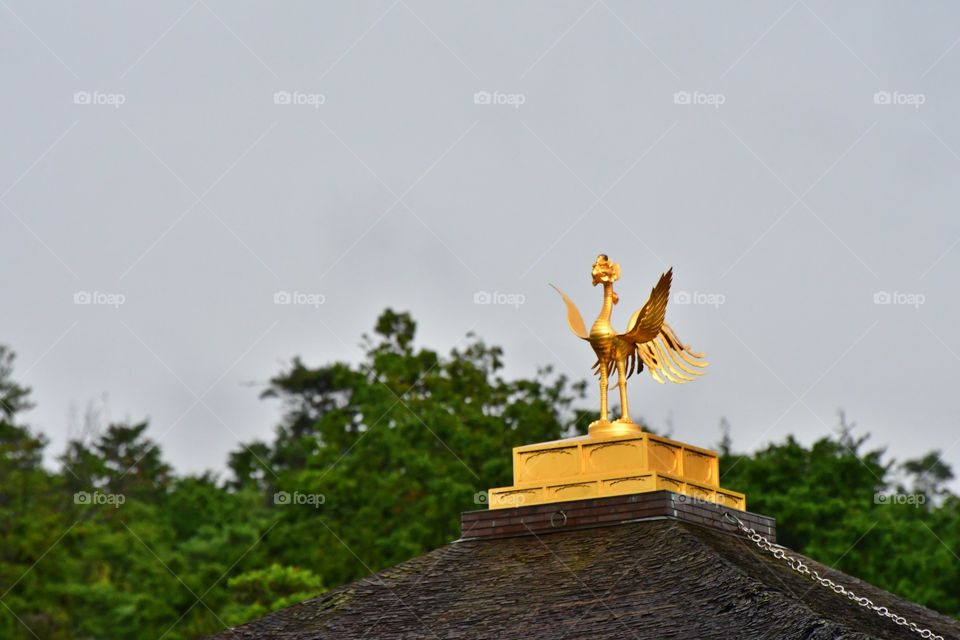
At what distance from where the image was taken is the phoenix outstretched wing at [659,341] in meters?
22.9

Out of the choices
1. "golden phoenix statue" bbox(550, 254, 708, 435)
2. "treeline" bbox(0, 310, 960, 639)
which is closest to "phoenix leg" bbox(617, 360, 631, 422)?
"golden phoenix statue" bbox(550, 254, 708, 435)

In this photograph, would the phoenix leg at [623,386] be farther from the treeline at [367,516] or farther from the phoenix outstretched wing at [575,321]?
the treeline at [367,516]

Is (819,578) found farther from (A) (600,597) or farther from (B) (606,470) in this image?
(A) (600,597)

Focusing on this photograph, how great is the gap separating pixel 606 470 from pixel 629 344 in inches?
78.5

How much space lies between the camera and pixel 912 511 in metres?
48.4

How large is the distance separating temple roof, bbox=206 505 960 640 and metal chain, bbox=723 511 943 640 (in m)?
0.17

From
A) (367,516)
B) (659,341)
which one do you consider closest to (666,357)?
(659,341)

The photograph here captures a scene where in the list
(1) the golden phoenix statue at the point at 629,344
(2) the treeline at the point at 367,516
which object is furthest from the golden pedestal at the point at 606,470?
(2) the treeline at the point at 367,516

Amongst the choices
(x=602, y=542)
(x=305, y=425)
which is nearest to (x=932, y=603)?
(x=602, y=542)

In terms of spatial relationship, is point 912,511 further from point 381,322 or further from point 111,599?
point 111,599

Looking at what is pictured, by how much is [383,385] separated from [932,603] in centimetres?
1630

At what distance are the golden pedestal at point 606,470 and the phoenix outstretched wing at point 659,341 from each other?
52.6 inches

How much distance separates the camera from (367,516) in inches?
1882

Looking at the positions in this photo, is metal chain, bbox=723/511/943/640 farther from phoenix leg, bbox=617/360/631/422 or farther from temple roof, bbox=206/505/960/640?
phoenix leg, bbox=617/360/631/422
